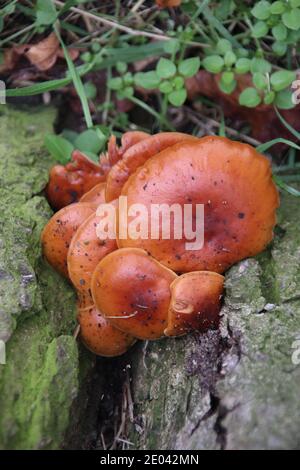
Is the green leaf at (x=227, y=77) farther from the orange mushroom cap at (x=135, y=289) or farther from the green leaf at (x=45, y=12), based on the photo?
the orange mushroom cap at (x=135, y=289)

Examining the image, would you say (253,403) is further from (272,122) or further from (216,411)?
(272,122)

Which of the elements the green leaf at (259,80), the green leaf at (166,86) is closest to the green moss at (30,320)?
the green leaf at (166,86)

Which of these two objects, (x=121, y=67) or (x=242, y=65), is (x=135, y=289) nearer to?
(x=242, y=65)

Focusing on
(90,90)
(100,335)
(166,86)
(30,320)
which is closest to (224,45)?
(166,86)

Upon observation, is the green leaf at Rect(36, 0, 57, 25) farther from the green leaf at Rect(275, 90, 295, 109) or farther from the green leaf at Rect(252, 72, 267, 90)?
the green leaf at Rect(275, 90, 295, 109)

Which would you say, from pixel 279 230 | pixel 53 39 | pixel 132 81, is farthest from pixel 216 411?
pixel 53 39
